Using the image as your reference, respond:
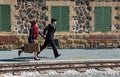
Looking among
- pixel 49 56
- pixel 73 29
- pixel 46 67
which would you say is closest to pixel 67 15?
pixel 73 29

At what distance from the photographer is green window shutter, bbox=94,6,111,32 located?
23.4 meters

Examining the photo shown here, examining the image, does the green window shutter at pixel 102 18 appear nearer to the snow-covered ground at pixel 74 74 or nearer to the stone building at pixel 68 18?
the stone building at pixel 68 18

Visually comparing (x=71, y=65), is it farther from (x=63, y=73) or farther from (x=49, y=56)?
(x=49, y=56)

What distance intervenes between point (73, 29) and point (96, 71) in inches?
321

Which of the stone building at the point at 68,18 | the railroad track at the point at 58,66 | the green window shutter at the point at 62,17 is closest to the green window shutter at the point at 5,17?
the stone building at the point at 68,18

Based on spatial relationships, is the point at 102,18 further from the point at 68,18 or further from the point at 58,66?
the point at 58,66

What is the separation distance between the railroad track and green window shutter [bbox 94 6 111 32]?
20.9ft

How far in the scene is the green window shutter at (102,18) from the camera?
23.4m

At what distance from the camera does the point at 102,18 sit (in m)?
23.5

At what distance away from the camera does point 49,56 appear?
18.9 m

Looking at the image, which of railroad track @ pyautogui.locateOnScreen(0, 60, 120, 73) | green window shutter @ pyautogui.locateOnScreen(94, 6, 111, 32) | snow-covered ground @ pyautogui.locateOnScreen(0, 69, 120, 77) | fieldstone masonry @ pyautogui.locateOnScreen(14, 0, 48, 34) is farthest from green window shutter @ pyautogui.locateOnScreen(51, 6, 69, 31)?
snow-covered ground @ pyautogui.locateOnScreen(0, 69, 120, 77)

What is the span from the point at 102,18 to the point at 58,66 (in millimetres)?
8216

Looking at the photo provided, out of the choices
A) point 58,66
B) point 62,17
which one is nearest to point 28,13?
point 62,17

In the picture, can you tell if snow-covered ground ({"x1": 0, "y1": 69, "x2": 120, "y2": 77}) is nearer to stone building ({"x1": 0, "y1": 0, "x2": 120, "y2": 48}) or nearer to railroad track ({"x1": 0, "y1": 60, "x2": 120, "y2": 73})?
railroad track ({"x1": 0, "y1": 60, "x2": 120, "y2": 73})
